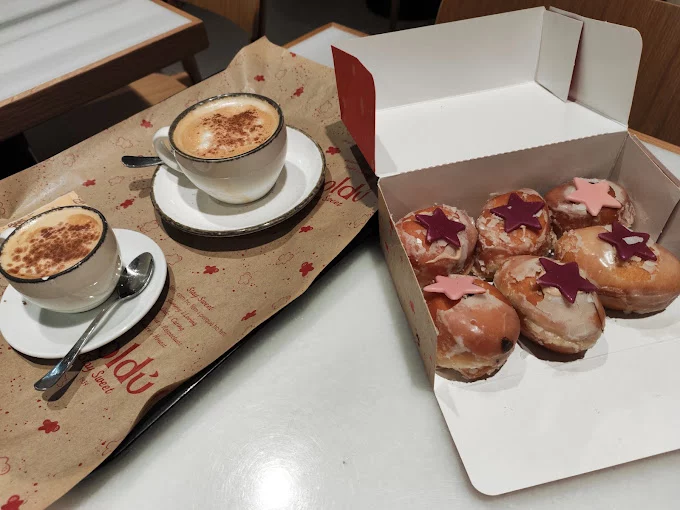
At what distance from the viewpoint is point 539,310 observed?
0.68 metres

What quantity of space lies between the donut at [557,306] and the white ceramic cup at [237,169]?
49 cm

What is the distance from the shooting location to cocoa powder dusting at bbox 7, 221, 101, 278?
734 mm

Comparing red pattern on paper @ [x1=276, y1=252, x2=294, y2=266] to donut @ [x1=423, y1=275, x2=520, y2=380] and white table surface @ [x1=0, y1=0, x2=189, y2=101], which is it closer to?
donut @ [x1=423, y1=275, x2=520, y2=380]

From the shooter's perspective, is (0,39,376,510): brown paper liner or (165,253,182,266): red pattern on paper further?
(165,253,182,266): red pattern on paper

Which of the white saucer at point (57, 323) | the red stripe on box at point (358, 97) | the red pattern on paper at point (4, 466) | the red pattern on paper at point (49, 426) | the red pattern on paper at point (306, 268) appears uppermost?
the red stripe on box at point (358, 97)

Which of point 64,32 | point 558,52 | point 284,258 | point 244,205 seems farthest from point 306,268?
point 64,32

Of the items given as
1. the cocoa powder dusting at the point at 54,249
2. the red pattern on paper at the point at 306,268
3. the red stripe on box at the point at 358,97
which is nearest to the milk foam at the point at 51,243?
the cocoa powder dusting at the point at 54,249

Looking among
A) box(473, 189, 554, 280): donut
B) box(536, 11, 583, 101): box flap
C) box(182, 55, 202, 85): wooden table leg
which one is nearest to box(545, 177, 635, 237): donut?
box(473, 189, 554, 280): donut

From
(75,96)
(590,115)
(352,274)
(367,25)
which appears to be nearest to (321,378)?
(352,274)

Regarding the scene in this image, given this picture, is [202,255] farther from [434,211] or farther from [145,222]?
[434,211]

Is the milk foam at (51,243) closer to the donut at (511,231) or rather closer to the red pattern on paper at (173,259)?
the red pattern on paper at (173,259)

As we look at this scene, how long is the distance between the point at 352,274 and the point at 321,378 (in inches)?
8.7

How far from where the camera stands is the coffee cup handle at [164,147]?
Result: 0.93m

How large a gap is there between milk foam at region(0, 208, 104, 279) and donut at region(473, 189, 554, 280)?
66 centimetres
